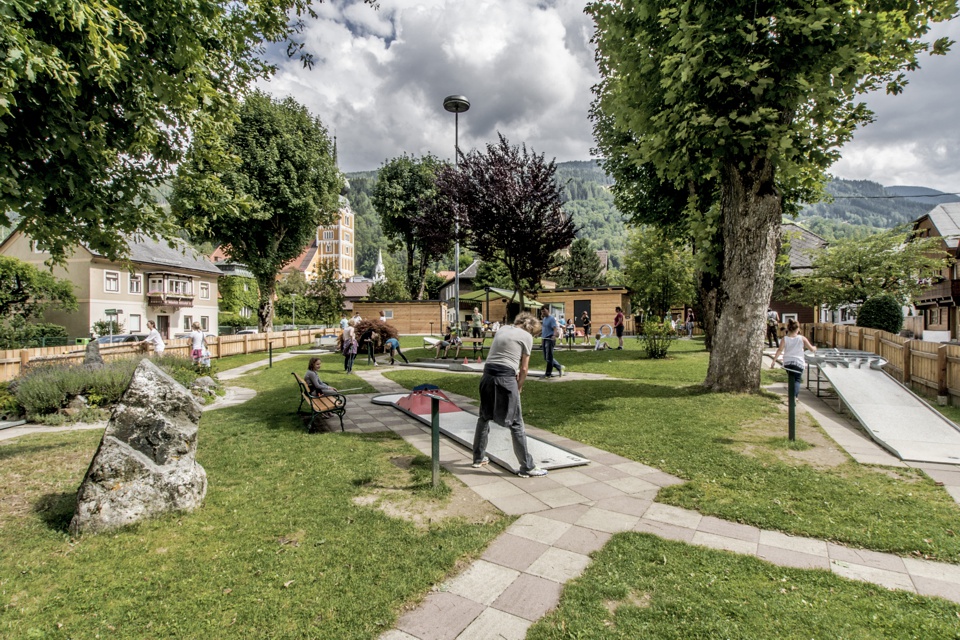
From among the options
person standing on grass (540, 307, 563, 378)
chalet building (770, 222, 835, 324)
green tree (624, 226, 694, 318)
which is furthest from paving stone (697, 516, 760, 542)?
chalet building (770, 222, 835, 324)

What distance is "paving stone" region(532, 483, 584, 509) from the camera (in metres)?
4.68

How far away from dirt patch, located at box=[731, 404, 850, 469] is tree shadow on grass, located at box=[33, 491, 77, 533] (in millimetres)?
7558

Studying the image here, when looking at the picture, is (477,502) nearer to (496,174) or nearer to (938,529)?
(938,529)

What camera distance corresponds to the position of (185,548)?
3.78 m

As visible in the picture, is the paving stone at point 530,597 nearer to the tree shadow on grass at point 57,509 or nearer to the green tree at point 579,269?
the tree shadow on grass at point 57,509

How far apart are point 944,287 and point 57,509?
52.5m

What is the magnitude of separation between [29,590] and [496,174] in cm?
1720

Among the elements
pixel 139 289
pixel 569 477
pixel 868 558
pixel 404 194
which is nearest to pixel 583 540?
pixel 569 477

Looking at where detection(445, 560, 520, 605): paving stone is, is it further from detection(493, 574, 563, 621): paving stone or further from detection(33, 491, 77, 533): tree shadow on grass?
detection(33, 491, 77, 533): tree shadow on grass

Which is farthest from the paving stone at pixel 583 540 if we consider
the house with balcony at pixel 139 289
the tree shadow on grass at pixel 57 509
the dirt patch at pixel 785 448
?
the house with balcony at pixel 139 289

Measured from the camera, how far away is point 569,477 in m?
5.45

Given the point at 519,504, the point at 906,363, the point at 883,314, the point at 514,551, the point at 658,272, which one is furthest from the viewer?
the point at 658,272

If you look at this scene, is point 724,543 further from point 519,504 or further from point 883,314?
point 883,314

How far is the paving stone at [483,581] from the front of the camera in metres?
3.15
